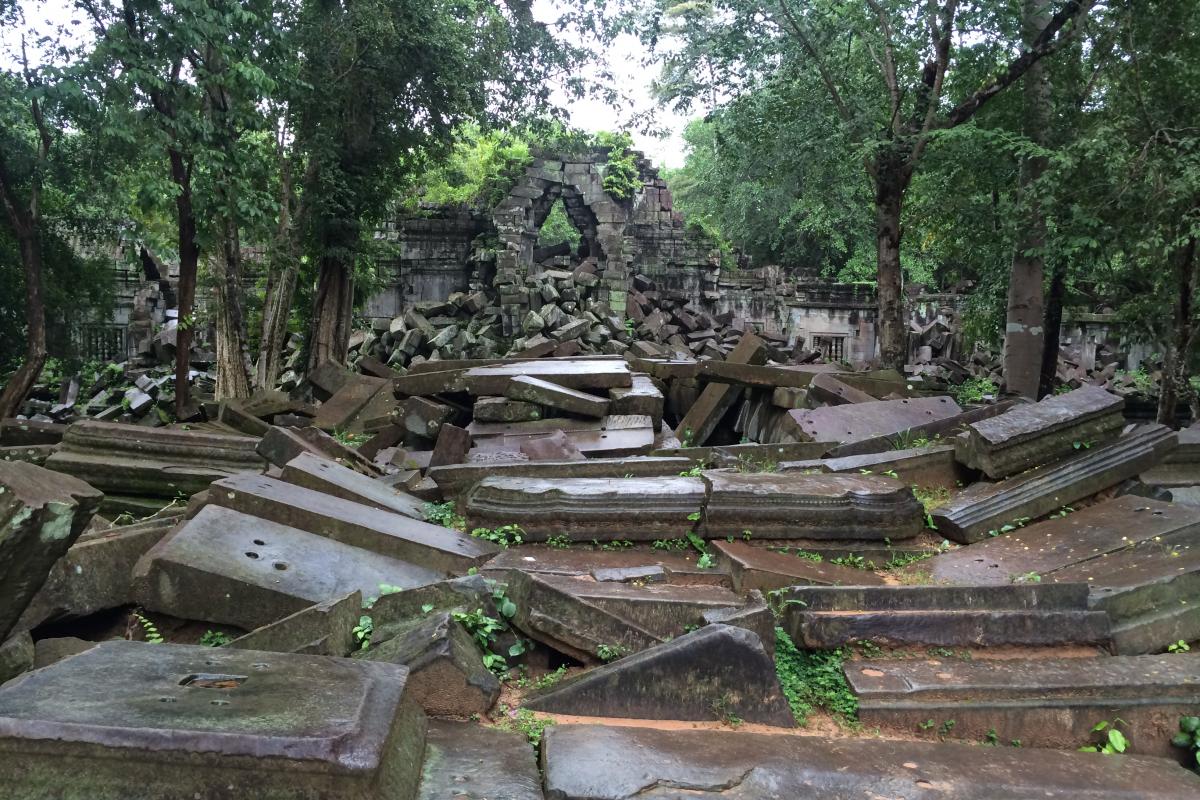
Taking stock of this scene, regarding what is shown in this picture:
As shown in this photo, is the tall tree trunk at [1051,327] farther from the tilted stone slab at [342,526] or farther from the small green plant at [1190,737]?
the tilted stone slab at [342,526]

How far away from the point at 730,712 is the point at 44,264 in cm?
1221

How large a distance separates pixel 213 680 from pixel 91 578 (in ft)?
4.96

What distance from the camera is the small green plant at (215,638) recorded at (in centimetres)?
321

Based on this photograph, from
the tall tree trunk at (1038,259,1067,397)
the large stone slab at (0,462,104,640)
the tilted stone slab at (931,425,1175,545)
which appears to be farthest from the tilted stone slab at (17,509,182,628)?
the tall tree trunk at (1038,259,1067,397)

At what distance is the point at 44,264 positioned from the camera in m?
11.5

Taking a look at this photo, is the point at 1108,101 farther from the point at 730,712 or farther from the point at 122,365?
the point at 122,365

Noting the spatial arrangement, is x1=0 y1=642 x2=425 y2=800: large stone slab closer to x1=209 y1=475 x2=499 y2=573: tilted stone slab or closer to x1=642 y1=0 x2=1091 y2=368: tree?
x1=209 y1=475 x2=499 y2=573: tilted stone slab

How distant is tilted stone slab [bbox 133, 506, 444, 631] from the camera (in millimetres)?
3197

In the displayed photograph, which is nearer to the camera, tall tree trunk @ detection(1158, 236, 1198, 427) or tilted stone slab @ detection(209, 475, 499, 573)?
tilted stone slab @ detection(209, 475, 499, 573)

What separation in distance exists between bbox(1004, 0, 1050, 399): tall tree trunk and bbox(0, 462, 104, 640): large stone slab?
31.8ft

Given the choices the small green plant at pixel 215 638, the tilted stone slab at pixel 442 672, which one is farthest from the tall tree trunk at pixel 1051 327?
the small green plant at pixel 215 638

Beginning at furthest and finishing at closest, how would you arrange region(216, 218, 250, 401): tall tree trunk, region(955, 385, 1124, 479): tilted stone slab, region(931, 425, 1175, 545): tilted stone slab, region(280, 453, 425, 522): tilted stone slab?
1. region(216, 218, 250, 401): tall tree trunk
2. region(955, 385, 1124, 479): tilted stone slab
3. region(931, 425, 1175, 545): tilted stone slab
4. region(280, 453, 425, 522): tilted stone slab

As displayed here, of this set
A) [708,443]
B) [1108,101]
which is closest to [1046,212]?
[1108,101]

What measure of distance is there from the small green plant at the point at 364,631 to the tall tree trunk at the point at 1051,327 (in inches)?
447
